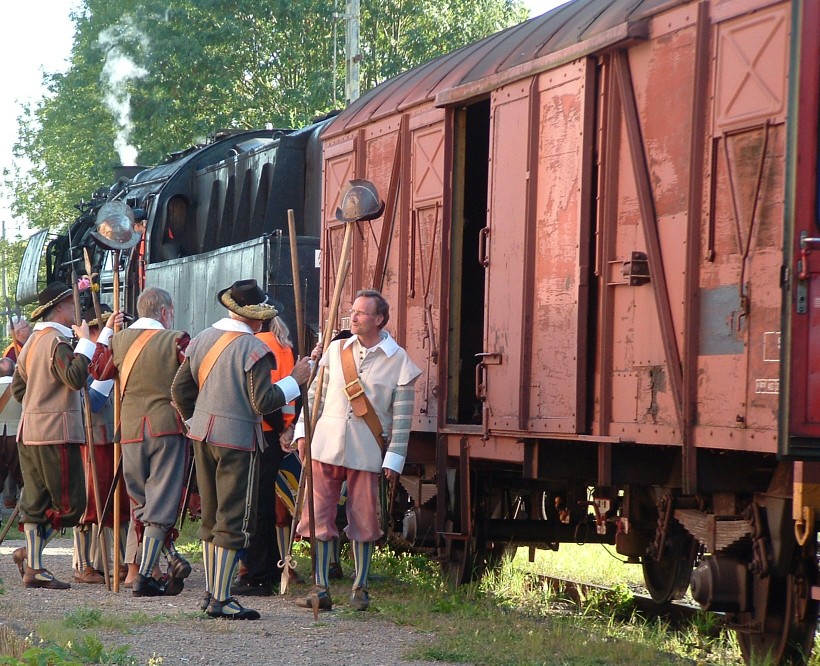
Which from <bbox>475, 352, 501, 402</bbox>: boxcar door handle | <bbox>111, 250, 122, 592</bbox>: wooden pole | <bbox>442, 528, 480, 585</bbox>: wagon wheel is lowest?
<bbox>442, 528, 480, 585</bbox>: wagon wheel

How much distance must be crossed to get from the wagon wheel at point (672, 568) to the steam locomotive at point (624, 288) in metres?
0.03

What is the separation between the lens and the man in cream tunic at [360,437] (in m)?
8.02

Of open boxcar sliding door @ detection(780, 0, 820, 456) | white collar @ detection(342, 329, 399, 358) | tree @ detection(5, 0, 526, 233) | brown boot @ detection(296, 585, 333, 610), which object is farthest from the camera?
tree @ detection(5, 0, 526, 233)

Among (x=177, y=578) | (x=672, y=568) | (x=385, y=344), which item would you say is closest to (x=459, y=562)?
(x=672, y=568)

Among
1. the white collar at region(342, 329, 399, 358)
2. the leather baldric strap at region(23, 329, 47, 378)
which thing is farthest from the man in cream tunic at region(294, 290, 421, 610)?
A: the leather baldric strap at region(23, 329, 47, 378)

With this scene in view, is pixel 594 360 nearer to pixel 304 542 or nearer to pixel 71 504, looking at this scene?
pixel 71 504

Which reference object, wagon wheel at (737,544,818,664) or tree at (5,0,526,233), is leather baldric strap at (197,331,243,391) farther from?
tree at (5,0,526,233)

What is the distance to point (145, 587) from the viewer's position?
8734 millimetres

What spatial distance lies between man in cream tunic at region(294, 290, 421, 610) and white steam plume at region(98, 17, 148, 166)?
27.6 metres

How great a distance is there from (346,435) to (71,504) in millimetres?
2462

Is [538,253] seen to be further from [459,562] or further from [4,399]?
[4,399]

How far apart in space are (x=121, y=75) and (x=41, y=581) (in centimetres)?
2758

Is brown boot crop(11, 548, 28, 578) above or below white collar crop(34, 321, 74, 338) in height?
below

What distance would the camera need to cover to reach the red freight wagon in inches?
229
